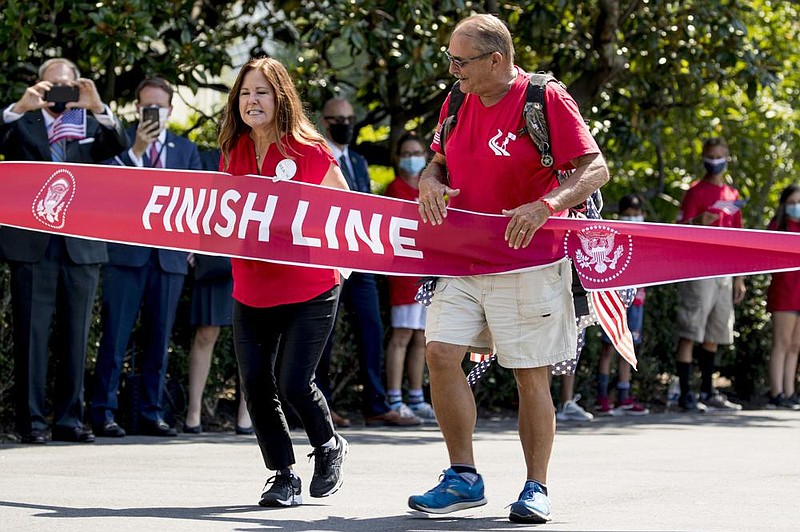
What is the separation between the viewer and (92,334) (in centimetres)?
1040

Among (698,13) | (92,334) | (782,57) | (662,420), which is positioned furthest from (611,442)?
(782,57)

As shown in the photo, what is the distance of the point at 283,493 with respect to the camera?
6.49 metres

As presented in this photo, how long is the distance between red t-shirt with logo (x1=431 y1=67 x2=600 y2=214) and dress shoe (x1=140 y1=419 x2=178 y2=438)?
171 inches

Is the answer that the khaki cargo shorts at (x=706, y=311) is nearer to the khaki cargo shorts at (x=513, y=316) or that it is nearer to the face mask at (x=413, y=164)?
the face mask at (x=413, y=164)

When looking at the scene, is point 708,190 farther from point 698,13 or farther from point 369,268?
point 369,268

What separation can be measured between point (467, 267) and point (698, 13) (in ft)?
24.7

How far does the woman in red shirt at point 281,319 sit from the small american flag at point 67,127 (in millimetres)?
3181

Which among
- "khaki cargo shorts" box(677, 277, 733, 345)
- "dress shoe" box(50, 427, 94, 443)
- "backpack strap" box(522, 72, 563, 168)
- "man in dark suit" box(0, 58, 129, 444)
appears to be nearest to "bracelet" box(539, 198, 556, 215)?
"backpack strap" box(522, 72, 563, 168)

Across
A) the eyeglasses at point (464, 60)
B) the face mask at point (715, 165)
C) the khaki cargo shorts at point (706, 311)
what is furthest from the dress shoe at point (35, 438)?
the face mask at point (715, 165)

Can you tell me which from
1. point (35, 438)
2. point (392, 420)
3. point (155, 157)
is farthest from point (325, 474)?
point (392, 420)

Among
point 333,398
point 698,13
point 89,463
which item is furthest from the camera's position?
point 698,13

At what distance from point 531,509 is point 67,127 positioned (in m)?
4.99

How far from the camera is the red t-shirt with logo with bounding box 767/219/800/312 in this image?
46.5ft

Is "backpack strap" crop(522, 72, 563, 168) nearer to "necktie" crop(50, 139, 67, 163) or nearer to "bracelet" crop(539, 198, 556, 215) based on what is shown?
"bracelet" crop(539, 198, 556, 215)
